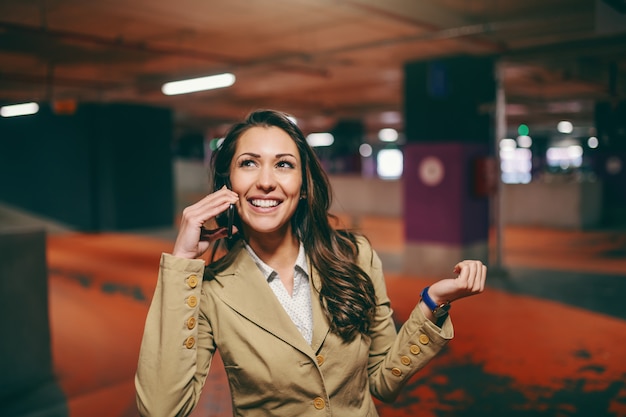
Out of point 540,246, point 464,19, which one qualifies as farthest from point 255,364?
point 540,246

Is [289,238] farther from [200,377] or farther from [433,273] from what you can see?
[433,273]

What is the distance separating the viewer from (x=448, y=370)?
4164 mm

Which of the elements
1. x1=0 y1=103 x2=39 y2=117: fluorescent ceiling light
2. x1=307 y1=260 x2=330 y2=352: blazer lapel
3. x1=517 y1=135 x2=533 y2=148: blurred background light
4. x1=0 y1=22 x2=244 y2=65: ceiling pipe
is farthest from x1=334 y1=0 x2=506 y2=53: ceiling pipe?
x1=517 y1=135 x2=533 y2=148: blurred background light

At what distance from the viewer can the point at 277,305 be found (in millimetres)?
1345

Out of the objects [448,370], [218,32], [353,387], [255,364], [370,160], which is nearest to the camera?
[255,364]

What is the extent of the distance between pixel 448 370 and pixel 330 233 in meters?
3.05

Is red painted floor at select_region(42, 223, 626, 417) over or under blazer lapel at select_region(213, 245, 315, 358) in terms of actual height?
under

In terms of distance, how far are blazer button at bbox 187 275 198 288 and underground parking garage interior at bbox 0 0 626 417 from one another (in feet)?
1.17

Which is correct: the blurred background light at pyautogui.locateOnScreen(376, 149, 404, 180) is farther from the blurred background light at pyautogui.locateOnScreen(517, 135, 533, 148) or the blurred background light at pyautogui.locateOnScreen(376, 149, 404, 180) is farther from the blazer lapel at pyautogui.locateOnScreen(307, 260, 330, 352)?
the blazer lapel at pyautogui.locateOnScreen(307, 260, 330, 352)

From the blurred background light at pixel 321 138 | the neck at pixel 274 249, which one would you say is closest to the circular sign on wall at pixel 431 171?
the neck at pixel 274 249

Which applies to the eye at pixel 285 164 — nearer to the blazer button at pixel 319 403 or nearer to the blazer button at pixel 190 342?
the blazer button at pixel 190 342

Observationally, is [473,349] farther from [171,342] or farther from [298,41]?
[298,41]

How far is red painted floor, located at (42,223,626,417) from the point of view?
3574mm

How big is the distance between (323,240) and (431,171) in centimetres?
640
